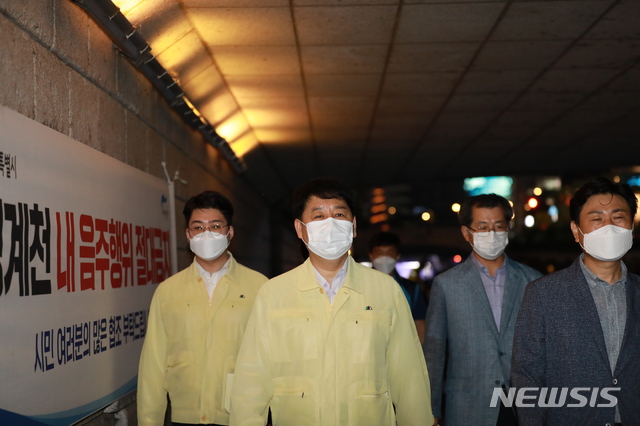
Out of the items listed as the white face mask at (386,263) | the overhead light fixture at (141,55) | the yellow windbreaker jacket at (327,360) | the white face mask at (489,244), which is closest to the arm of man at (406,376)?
the yellow windbreaker jacket at (327,360)

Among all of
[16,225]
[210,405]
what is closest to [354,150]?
[210,405]

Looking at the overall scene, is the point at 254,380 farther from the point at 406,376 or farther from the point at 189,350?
the point at 189,350

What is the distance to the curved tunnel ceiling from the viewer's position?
20.9 feet

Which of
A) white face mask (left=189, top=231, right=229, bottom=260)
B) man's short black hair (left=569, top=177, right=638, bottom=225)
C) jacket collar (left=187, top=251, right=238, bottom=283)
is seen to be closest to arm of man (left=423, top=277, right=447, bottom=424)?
man's short black hair (left=569, top=177, right=638, bottom=225)

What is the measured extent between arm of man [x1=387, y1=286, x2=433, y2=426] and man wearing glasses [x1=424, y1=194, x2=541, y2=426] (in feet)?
3.67

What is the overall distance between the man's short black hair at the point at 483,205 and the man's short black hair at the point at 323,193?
1608 mm

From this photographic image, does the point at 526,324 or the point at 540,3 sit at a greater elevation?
the point at 540,3

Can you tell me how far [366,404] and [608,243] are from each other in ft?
4.79

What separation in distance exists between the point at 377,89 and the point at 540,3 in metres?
3.10

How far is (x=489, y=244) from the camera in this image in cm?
483

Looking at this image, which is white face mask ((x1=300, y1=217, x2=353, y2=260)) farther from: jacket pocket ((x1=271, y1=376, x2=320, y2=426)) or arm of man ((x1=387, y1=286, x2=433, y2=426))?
jacket pocket ((x1=271, y1=376, x2=320, y2=426))

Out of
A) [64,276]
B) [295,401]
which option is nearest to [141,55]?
[64,276]

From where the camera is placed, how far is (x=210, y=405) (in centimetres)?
438

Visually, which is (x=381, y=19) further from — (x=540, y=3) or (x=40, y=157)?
(x=40, y=157)
